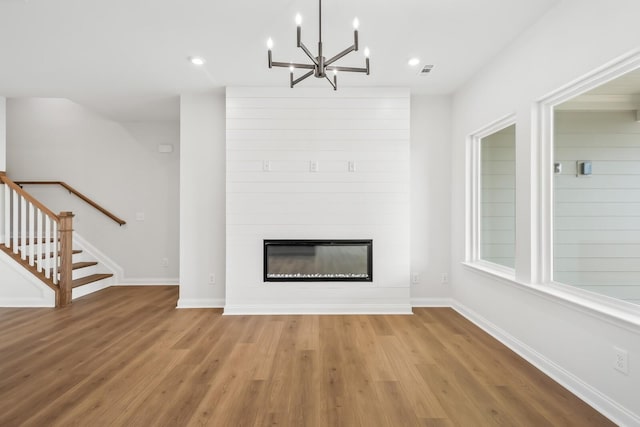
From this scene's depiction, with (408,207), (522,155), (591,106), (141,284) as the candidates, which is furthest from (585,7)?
(141,284)

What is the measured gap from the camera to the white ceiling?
2.39 meters

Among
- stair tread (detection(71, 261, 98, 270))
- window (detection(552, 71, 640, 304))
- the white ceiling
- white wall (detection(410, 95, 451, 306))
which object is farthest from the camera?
stair tread (detection(71, 261, 98, 270))

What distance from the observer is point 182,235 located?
405 centimetres

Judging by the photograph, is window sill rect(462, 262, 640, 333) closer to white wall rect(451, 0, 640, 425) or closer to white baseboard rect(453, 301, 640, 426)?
white wall rect(451, 0, 640, 425)

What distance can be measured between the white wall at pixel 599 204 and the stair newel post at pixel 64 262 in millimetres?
5351

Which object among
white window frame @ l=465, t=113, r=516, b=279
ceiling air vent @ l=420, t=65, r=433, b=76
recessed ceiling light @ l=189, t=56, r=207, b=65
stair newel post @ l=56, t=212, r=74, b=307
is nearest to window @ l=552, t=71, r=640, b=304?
white window frame @ l=465, t=113, r=516, b=279

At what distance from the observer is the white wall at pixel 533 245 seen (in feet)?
6.10

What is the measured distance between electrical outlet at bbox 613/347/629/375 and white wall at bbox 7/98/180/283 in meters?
5.32

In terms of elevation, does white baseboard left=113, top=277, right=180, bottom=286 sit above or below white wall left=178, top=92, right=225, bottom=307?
Answer: below

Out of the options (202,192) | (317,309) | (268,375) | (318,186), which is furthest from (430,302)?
(202,192)

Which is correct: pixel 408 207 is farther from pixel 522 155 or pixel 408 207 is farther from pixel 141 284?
pixel 141 284

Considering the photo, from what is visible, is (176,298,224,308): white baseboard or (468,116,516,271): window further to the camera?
(176,298,224,308): white baseboard

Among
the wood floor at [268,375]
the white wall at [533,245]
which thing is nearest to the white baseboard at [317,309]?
the wood floor at [268,375]

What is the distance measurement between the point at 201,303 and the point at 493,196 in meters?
3.65
